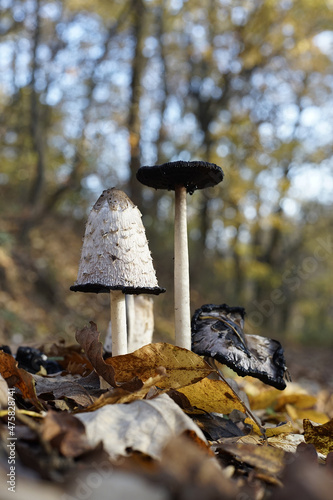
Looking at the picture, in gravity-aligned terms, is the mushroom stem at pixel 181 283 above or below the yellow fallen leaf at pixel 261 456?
above

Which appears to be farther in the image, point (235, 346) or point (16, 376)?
point (235, 346)

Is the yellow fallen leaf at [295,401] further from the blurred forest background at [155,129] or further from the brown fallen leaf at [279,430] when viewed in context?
the blurred forest background at [155,129]

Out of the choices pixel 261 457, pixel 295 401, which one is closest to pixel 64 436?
pixel 261 457

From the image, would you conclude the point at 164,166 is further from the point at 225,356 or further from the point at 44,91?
the point at 44,91

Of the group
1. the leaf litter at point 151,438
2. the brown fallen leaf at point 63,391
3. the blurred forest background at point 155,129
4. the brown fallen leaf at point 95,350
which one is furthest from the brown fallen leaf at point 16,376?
the blurred forest background at point 155,129

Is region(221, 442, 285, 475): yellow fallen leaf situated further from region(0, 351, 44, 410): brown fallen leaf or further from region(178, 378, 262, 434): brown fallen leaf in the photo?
region(0, 351, 44, 410): brown fallen leaf

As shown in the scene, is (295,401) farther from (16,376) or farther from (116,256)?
(16,376)
